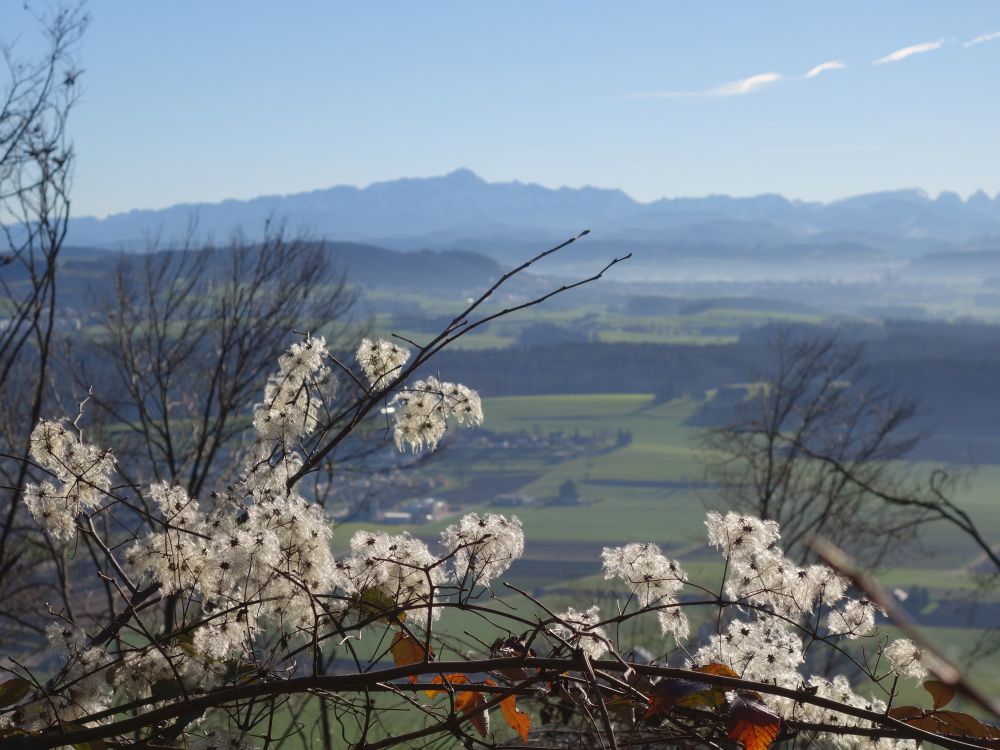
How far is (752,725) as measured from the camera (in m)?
1.05

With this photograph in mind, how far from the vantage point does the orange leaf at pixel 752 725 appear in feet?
3.42

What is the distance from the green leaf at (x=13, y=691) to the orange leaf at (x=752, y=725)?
923mm

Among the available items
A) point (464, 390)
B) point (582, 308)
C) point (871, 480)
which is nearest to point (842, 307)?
point (582, 308)

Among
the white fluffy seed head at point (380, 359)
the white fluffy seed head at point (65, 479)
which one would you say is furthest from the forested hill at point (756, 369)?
the white fluffy seed head at point (65, 479)

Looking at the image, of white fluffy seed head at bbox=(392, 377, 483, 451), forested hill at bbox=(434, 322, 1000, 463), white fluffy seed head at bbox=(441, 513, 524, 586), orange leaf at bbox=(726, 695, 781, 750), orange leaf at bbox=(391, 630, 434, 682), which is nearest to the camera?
orange leaf at bbox=(726, 695, 781, 750)

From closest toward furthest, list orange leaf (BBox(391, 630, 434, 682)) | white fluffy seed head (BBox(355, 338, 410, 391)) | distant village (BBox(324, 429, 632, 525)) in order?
orange leaf (BBox(391, 630, 434, 682)), white fluffy seed head (BBox(355, 338, 410, 391)), distant village (BBox(324, 429, 632, 525))

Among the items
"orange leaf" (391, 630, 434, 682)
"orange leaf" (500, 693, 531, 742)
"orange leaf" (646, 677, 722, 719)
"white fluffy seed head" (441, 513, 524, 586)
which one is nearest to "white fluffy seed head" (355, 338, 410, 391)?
"white fluffy seed head" (441, 513, 524, 586)

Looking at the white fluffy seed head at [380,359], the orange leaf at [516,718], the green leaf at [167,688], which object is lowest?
the orange leaf at [516,718]

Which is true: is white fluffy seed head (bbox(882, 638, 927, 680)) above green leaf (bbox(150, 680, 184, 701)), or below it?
Result: below

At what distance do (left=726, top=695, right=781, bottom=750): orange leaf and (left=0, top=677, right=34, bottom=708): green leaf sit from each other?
0.92 meters

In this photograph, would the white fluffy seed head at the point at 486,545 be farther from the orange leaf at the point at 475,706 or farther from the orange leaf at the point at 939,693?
the orange leaf at the point at 939,693

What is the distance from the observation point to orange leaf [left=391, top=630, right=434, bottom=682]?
1377 mm

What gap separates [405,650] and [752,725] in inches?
21.6

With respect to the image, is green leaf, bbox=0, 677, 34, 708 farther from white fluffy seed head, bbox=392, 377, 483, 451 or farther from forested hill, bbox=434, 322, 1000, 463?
forested hill, bbox=434, 322, 1000, 463
